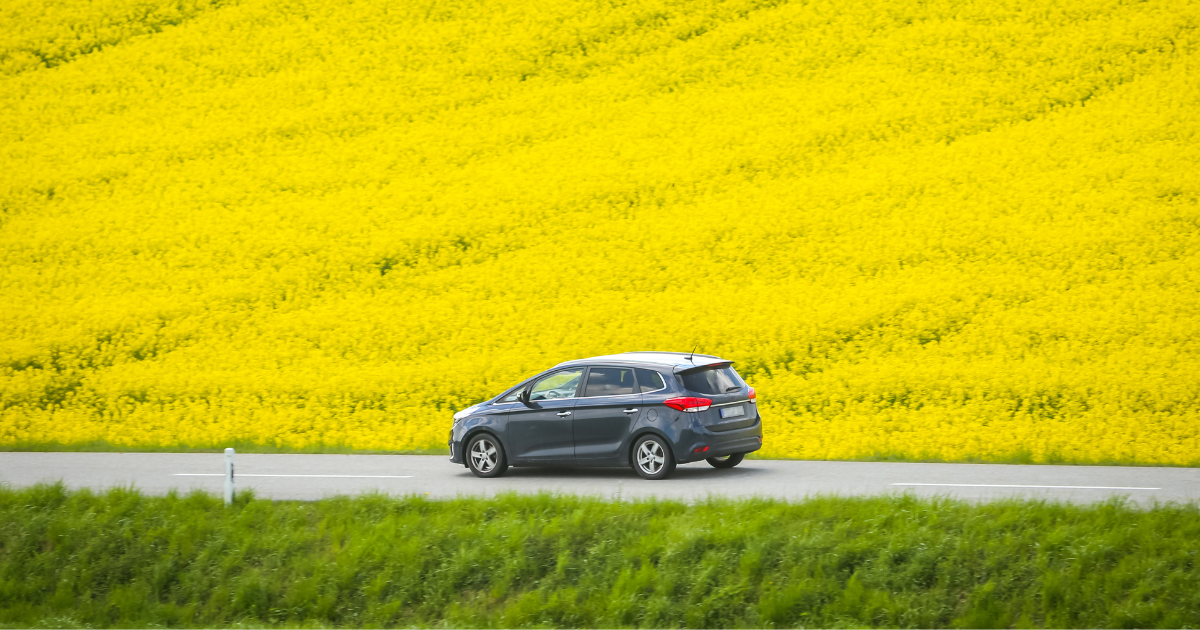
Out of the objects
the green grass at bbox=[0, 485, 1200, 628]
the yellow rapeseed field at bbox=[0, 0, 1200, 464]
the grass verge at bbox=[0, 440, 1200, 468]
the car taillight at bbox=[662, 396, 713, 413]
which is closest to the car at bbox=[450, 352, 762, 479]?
the car taillight at bbox=[662, 396, 713, 413]

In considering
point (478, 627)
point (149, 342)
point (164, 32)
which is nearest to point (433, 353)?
point (149, 342)

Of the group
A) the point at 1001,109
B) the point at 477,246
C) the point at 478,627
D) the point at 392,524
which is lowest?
the point at 478,627

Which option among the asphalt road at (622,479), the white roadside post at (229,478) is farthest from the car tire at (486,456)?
the white roadside post at (229,478)

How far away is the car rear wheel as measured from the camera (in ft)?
44.6

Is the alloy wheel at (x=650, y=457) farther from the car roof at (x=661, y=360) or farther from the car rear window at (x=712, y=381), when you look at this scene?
the car roof at (x=661, y=360)

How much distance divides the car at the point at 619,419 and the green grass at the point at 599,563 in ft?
8.51

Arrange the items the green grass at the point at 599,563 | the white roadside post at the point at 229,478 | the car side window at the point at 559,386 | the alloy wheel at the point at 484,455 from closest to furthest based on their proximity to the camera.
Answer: the green grass at the point at 599,563 → the white roadside post at the point at 229,478 → the car side window at the point at 559,386 → the alloy wheel at the point at 484,455

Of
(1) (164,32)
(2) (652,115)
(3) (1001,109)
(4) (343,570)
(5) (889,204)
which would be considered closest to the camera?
(4) (343,570)

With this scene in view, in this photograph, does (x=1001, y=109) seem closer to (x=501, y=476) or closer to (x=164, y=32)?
(x=501, y=476)

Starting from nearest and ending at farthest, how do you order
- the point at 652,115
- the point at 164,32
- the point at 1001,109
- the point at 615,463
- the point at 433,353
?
the point at 615,463
the point at 433,353
the point at 1001,109
the point at 652,115
the point at 164,32

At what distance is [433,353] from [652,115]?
10602mm

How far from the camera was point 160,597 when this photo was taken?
34.8 ft

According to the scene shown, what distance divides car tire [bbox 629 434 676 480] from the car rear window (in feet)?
2.55

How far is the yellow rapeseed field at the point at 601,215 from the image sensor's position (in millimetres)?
20078
